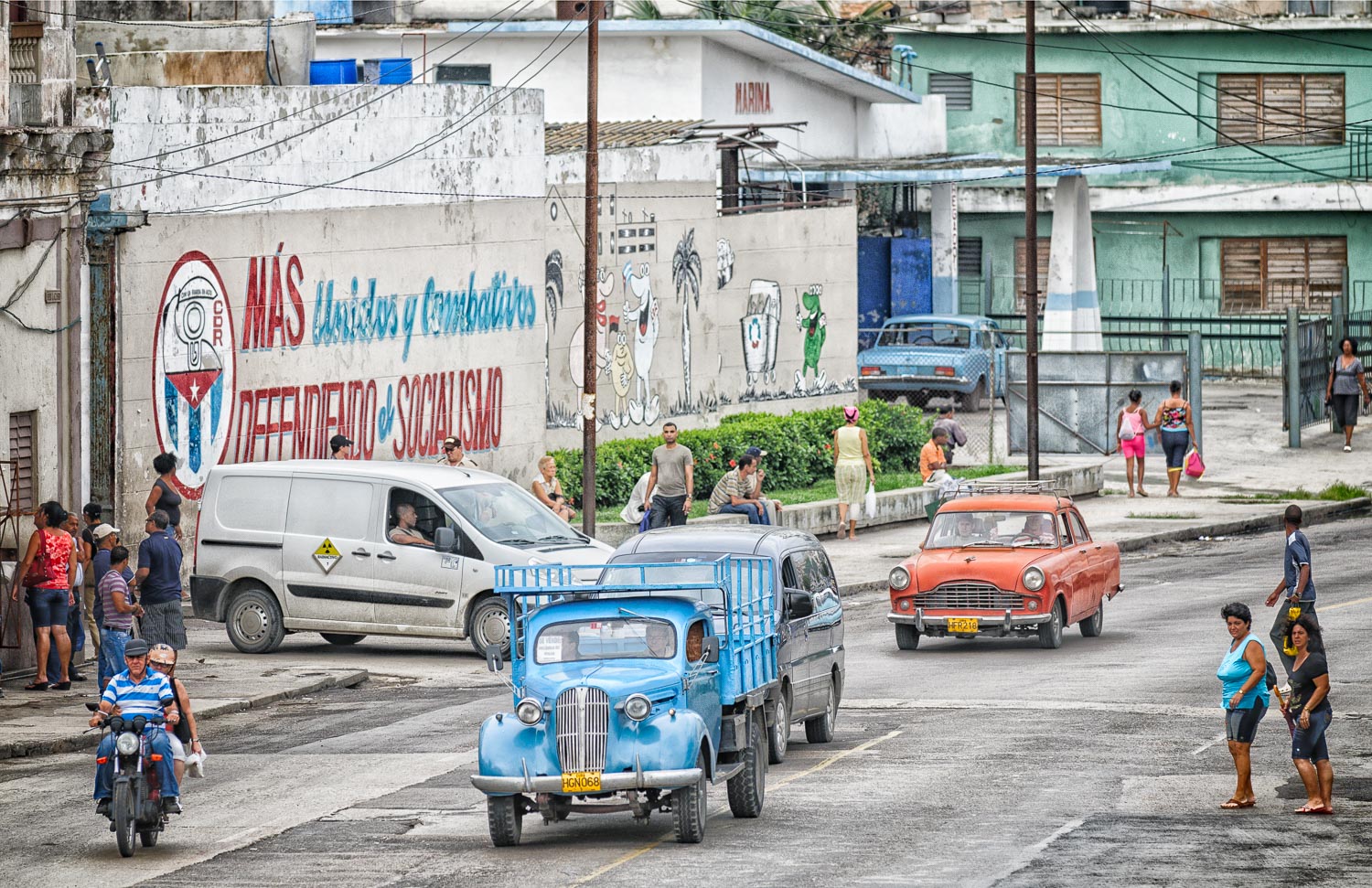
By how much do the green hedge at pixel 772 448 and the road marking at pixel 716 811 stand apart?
49.4 ft

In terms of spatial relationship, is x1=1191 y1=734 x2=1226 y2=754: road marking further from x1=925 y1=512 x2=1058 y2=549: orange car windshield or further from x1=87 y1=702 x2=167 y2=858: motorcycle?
x1=87 y1=702 x2=167 y2=858: motorcycle

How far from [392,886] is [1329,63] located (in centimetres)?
4853

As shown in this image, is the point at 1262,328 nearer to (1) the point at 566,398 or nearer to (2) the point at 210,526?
(1) the point at 566,398

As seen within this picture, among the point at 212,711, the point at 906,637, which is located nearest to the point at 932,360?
the point at 906,637

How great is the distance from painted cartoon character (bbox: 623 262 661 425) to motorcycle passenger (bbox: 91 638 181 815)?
2202cm

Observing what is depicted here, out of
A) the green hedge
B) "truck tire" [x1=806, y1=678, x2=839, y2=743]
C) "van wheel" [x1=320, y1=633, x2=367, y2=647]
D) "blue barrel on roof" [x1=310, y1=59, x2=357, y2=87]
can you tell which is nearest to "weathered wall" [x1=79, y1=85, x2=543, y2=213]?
"blue barrel on roof" [x1=310, y1=59, x2=357, y2=87]

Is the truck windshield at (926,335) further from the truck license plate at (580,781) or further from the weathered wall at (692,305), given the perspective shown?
the truck license plate at (580,781)

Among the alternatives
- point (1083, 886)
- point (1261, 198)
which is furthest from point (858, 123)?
point (1083, 886)

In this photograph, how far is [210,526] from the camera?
23.5m

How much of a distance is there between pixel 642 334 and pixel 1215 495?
9.77 metres

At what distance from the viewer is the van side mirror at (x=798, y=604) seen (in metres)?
16.7

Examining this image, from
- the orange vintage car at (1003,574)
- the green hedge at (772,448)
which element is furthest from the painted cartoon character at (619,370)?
the orange vintage car at (1003,574)

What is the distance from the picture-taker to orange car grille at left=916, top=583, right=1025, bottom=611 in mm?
22781

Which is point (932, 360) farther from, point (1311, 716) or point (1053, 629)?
point (1311, 716)
